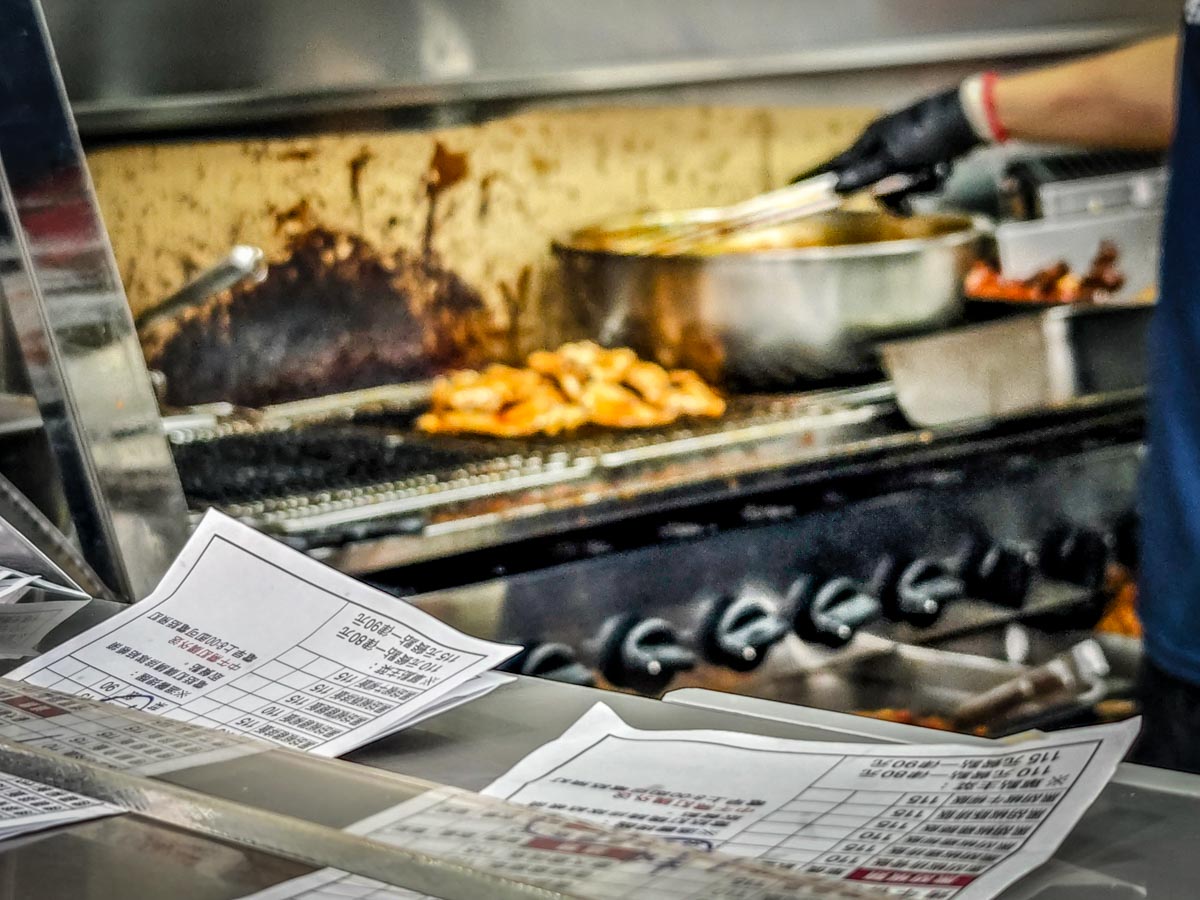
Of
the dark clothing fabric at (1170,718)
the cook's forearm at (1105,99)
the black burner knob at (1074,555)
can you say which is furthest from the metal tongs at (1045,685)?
the cook's forearm at (1105,99)

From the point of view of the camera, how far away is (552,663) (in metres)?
2.16

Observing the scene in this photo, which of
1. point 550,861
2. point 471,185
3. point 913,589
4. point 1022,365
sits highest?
point 471,185

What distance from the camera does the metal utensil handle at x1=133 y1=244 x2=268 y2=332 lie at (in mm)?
2342

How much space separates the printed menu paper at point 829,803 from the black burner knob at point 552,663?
1.28 m

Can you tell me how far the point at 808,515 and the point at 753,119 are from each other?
1.42 m

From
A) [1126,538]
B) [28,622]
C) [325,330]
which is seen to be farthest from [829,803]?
[325,330]

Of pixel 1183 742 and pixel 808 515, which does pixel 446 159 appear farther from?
pixel 1183 742

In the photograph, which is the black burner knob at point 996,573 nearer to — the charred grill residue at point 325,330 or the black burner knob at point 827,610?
the black burner knob at point 827,610

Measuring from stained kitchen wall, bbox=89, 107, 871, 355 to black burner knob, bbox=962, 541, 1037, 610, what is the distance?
1165mm

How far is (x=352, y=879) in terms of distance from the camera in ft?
2.28

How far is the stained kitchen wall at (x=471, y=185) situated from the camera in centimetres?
289

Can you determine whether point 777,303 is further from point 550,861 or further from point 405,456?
point 550,861

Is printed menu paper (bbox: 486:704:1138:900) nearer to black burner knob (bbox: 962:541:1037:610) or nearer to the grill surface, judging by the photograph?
the grill surface

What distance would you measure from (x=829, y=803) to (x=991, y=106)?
233cm
